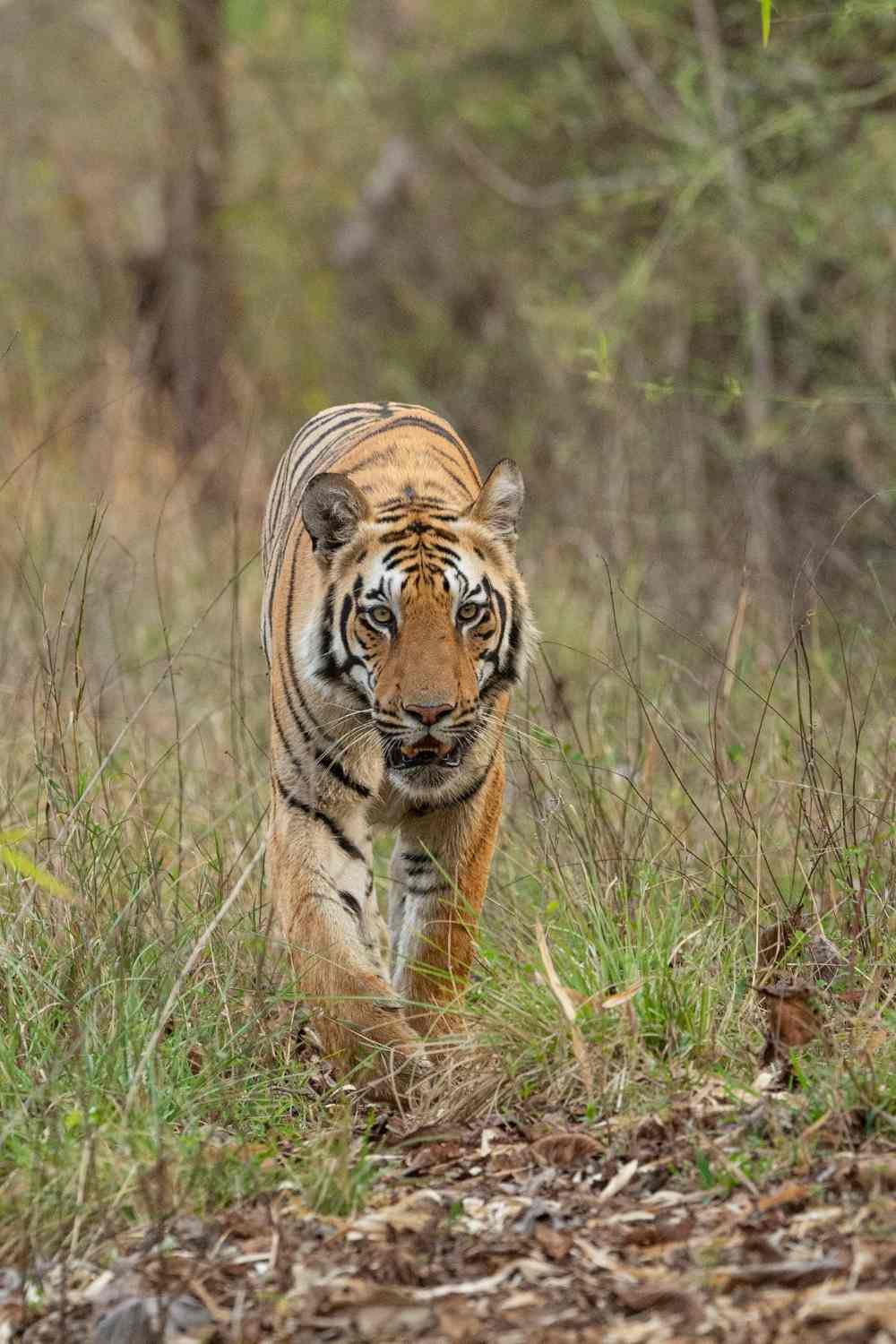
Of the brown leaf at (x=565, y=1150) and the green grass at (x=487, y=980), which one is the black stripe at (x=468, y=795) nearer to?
the green grass at (x=487, y=980)

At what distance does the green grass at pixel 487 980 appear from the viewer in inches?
126

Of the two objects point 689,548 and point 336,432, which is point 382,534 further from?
point 689,548

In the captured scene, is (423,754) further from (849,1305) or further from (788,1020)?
(849,1305)

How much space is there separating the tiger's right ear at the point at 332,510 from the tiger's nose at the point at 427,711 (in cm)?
60

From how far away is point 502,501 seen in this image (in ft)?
14.8

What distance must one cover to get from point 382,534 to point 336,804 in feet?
2.25

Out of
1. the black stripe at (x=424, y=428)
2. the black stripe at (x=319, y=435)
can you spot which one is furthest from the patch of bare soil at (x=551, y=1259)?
the black stripe at (x=319, y=435)

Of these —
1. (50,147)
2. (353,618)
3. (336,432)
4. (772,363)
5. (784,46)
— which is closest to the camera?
(353,618)

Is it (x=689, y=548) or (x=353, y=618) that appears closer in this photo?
(x=353, y=618)

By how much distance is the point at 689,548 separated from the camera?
29.0ft

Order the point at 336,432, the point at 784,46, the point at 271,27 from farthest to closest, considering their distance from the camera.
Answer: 1. the point at 271,27
2. the point at 784,46
3. the point at 336,432

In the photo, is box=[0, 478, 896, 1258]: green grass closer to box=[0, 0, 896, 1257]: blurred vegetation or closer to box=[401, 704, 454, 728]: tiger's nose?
box=[0, 0, 896, 1257]: blurred vegetation

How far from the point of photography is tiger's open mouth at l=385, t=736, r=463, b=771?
13.6 feet

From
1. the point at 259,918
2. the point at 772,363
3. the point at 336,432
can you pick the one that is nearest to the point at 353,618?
the point at 259,918
